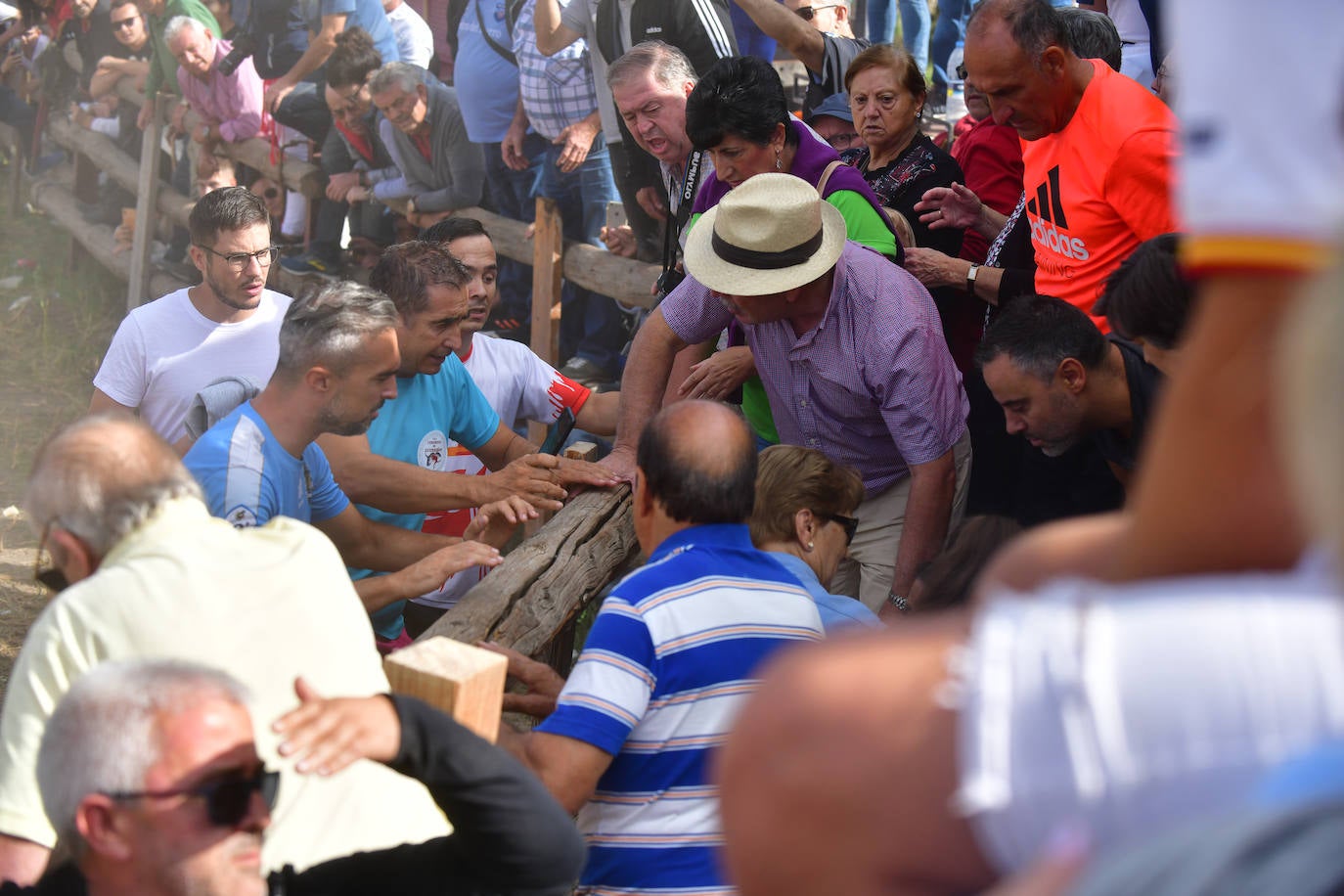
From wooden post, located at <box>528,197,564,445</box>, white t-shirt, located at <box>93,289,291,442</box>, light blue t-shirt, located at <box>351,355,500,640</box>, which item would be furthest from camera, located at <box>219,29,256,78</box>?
light blue t-shirt, located at <box>351,355,500,640</box>

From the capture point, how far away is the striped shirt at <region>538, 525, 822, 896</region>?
238 centimetres

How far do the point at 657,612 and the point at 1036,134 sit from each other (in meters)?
2.08

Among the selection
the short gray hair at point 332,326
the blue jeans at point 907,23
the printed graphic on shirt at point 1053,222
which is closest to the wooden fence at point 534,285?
the short gray hair at point 332,326

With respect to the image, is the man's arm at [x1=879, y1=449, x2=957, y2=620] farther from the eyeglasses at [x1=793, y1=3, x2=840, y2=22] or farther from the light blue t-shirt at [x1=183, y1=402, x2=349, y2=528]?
the eyeglasses at [x1=793, y1=3, x2=840, y2=22]

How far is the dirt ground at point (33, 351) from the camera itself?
6.52 metres

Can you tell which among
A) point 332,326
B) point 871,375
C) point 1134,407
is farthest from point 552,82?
point 1134,407

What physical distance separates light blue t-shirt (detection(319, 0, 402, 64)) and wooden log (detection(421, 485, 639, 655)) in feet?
15.5

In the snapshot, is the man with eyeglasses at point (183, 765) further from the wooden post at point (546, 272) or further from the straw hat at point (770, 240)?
the wooden post at point (546, 272)

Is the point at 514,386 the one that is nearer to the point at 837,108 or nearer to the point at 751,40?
the point at 837,108

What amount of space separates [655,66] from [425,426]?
1.59 metres

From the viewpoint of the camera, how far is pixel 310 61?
800cm

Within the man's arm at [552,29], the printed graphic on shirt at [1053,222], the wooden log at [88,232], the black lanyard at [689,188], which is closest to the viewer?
the printed graphic on shirt at [1053,222]

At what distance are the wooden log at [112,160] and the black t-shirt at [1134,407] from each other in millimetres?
7547

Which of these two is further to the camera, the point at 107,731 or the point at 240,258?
the point at 240,258
